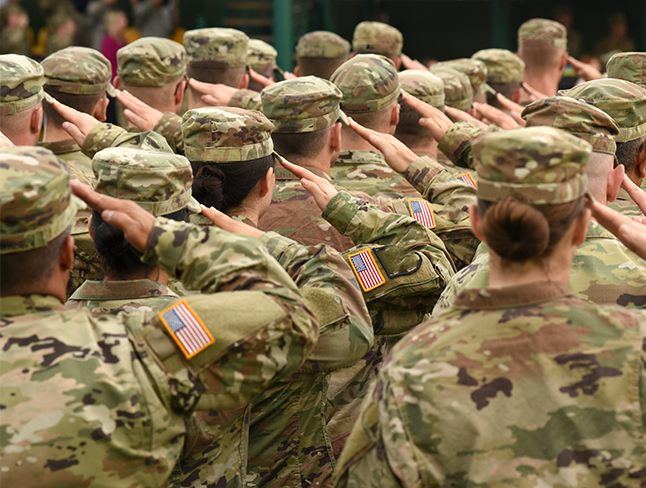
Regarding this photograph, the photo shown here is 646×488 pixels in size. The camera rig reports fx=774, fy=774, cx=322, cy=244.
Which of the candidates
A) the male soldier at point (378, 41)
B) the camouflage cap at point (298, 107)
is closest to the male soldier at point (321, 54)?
the male soldier at point (378, 41)

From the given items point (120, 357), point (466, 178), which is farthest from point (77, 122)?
point (120, 357)

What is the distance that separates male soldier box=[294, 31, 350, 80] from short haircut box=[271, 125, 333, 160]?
313cm

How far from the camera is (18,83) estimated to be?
353cm

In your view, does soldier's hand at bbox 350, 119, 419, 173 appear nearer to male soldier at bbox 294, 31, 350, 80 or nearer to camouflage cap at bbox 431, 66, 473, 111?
camouflage cap at bbox 431, 66, 473, 111

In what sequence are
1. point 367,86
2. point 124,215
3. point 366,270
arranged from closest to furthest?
point 124,215 < point 366,270 < point 367,86

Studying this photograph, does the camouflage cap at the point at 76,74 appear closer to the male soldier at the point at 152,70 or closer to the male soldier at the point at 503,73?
the male soldier at the point at 152,70

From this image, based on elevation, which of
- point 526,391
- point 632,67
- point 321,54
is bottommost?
point 321,54

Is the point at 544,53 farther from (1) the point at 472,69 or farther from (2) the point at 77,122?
(2) the point at 77,122

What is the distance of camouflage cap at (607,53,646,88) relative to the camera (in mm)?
4680

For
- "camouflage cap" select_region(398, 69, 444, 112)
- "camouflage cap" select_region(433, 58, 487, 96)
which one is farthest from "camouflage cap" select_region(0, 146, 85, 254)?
"camouflage cap" select_region(433, 58, 487, 96)

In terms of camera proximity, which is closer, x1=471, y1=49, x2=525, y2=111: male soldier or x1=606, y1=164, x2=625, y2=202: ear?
x1=606, y1=164, x2=625, y2=202: ear

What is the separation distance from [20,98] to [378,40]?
3.71 metres

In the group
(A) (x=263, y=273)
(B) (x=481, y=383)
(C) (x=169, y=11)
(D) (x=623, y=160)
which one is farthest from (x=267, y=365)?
(C) (x=169, y=11)

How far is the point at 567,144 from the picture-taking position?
1771mm
